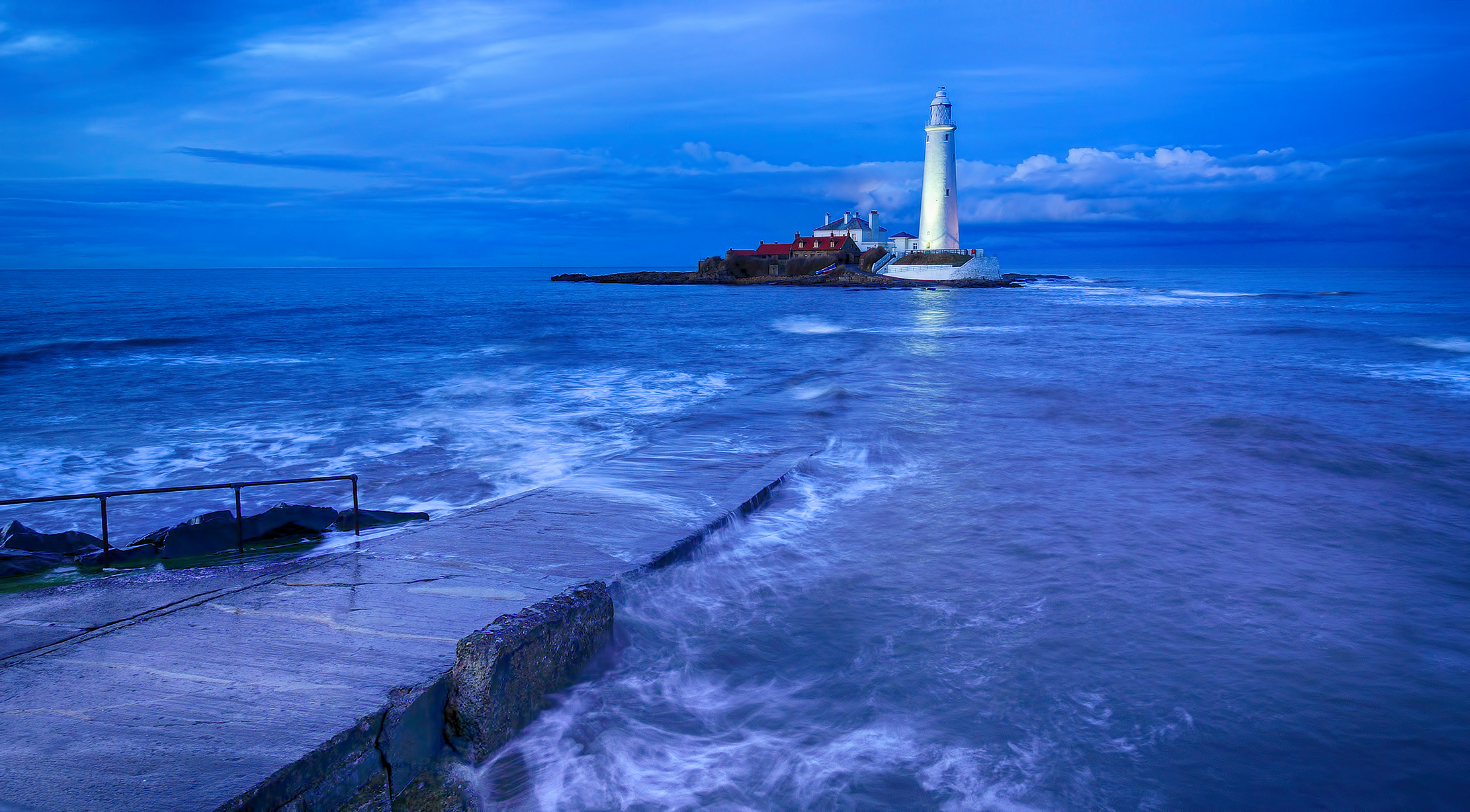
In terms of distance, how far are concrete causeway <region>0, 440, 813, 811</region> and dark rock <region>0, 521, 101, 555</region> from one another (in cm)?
154

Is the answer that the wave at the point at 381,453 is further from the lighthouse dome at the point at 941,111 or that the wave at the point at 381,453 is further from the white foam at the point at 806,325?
the lighthouse dome at the point at 941,111

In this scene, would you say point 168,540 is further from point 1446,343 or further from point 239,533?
point 1446,343

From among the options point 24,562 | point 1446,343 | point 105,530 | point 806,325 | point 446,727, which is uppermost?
point 806,325

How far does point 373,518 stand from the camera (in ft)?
23.2

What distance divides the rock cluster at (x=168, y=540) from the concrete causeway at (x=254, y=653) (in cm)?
74

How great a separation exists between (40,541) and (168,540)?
1175 mm

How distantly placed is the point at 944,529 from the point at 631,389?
12.3 m

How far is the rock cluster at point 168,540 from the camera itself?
582 centimetres

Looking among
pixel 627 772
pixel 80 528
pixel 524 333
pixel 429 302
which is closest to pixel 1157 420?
pixel 627 772

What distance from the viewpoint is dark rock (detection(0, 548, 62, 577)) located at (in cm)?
557

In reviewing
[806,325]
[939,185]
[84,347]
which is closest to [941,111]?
[939,185]

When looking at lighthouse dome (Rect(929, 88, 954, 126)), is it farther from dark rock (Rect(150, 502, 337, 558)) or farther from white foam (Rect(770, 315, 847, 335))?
Result: dark rock (Rect(150, 502, 337, 558))

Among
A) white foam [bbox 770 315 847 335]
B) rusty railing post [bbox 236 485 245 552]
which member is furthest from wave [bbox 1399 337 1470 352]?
rusty railing post [bbox 236 485 245 552]

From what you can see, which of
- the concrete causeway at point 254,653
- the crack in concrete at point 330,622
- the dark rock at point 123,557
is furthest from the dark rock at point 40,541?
the crack in concrete at point 330,622
